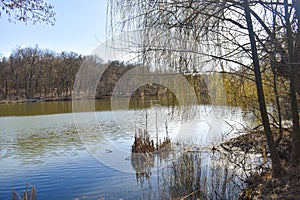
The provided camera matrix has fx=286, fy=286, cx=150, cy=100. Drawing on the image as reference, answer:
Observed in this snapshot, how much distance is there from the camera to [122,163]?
6879mm

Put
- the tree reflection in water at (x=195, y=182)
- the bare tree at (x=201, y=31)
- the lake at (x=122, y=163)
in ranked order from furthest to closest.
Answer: the lake at (x=122, y=163), the tree reflection in water at (x=195, y=182), the bare tree at (x=201, y=31)

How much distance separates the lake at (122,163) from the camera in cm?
438

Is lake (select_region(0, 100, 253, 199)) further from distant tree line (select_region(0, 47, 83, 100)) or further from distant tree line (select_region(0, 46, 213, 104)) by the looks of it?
distant tree line (select_region(0, 47, 83, 100))

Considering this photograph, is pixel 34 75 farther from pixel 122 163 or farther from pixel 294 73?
pixel 294 73

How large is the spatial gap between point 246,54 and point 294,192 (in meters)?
1.74

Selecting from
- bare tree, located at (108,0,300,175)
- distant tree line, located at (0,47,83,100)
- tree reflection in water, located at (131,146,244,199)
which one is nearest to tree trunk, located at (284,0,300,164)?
bare tree, located at (108,0,300,175)

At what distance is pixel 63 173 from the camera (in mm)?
6297

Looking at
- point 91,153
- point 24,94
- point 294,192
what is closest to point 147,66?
point 294,192

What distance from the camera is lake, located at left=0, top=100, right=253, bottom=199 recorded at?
438 centimetres

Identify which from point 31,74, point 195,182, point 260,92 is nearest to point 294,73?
point 260,92

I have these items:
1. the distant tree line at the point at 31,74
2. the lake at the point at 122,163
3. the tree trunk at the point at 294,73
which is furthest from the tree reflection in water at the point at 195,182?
the distant tree line at the point at 31,74

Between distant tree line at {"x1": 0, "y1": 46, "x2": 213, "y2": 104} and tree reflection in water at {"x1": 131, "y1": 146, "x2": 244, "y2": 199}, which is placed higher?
distant tree line at {"x1": 0, "y1": 46, "x2": 213, "y2": 104}

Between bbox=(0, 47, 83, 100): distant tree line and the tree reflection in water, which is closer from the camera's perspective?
the tree reflection in water

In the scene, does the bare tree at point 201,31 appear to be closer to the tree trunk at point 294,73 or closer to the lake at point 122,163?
the tree trunk at point 294,73
